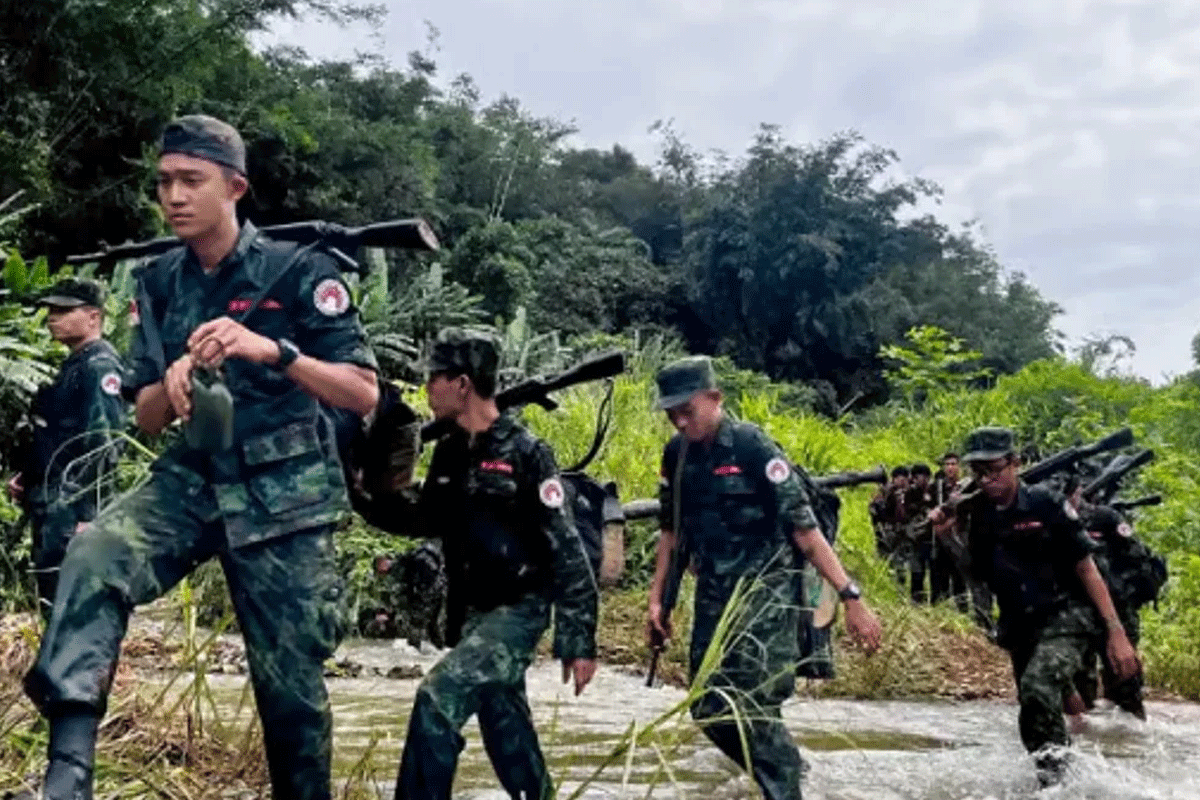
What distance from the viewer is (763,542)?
19.3 ft

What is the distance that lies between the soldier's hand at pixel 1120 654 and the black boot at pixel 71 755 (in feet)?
15.3

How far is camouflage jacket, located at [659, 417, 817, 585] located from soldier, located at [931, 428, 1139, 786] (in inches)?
56.9

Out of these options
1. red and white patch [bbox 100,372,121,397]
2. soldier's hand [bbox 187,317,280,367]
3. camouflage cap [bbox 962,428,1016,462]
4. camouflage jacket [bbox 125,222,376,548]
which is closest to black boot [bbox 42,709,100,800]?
camouflage jacket [bbox 125,222,376,548]

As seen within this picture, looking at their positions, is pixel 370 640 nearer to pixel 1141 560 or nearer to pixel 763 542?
pixel 1141 560

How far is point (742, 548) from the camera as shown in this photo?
5875 millimetres

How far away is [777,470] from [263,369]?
2.41 m

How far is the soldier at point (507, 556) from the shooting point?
468 cm

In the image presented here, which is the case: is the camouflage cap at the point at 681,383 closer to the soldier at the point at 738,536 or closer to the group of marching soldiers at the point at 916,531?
the soldier at the point at 738,536

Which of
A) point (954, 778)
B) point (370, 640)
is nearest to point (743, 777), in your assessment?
point (954, 778)

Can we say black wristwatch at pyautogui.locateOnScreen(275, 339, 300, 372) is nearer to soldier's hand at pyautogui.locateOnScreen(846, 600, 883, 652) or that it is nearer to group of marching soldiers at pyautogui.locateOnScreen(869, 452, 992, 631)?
soldier's hand at pyautogui.locateOnScreen(846, 600, 883, 652)

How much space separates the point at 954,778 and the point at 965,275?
1529 inches

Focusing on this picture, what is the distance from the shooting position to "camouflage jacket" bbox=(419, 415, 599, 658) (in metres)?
4.69

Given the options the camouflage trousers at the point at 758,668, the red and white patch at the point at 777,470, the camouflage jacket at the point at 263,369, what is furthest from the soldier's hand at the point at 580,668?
the red and white patch at the point at 777,470

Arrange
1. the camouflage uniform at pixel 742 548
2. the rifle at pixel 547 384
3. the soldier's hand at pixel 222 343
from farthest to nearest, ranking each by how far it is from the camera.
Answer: the camouflage uniform at pixel 742 548 → the rifle at pixel 547 384 → the soldier's hand at pixel 222 343
